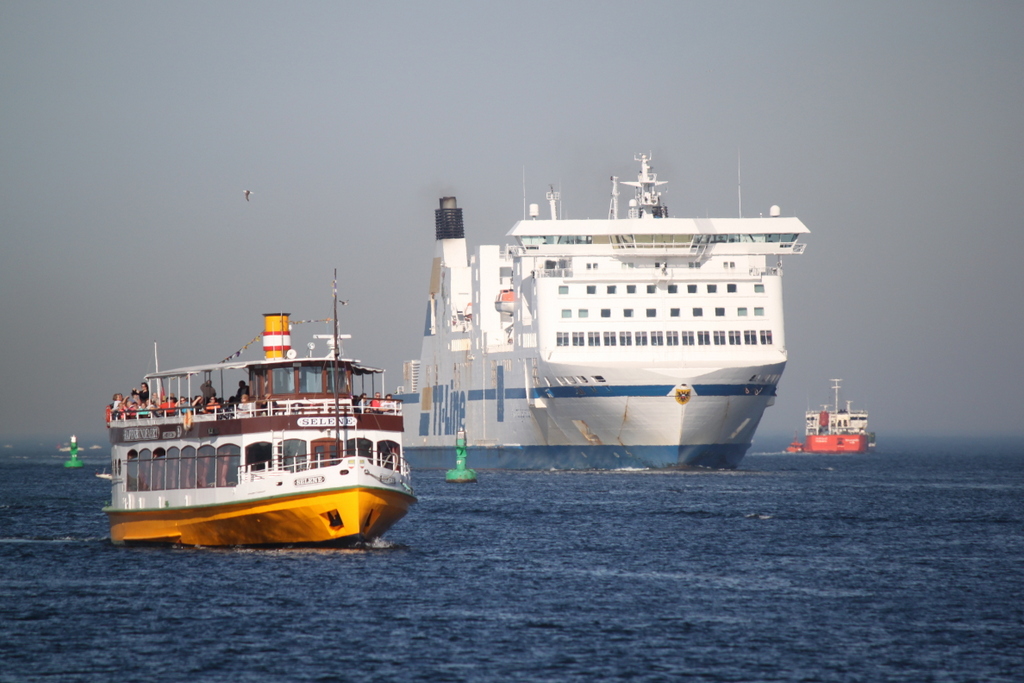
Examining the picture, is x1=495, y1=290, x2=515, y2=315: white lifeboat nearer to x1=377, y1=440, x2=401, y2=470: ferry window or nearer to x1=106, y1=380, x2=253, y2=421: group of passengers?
x1=106, y1=380, x2=253, y2=421: group of passengers

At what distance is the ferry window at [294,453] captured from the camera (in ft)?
119

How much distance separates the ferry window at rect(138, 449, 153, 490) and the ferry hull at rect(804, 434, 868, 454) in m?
129

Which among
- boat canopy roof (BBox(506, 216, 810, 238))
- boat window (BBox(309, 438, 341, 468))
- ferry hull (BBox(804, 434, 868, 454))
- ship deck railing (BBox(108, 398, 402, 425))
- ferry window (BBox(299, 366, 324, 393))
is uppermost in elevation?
boat canopy roof (BBox(506, 216, 810, 238))

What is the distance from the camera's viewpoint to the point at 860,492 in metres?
69.1

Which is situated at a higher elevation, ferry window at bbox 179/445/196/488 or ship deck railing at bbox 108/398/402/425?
ship deck railing at bbox 108/398/402/425

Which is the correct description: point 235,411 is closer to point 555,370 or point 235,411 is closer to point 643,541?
point 643,541

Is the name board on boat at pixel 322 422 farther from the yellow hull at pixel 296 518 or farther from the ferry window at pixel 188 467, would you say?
the ferry window at pixel 188 467

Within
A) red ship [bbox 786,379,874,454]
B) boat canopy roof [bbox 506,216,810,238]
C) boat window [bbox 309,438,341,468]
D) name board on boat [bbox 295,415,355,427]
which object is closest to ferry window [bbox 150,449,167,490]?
name board on boat [bbox 295,415,355,427]

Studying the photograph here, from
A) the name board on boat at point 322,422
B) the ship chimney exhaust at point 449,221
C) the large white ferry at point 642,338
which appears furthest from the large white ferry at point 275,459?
the ship chimney exhaust at point 449,221

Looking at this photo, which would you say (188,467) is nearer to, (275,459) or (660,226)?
(275,459)

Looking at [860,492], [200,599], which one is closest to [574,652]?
[200,599]

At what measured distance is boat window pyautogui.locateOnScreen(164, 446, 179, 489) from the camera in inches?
1535

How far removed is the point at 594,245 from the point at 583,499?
22.2m

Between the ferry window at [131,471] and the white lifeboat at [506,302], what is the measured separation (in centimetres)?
4708
